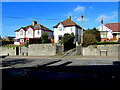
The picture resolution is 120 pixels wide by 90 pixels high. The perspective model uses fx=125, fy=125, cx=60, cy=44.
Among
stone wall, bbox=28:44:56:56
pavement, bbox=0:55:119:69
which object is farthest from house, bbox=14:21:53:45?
pavement, bbox=0:55:119:69

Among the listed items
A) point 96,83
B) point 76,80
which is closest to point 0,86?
point 76,80

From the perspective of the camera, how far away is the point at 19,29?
4194 centimetres

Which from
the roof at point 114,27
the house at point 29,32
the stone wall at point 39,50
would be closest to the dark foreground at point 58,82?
the stone wall at point 39,50

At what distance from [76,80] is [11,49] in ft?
77.9

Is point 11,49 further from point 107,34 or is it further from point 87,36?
point 107,34

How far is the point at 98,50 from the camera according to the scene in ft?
61.2

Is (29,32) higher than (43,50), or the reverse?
(29,32)

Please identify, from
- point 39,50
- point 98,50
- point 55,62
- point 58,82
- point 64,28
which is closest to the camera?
point 58,82

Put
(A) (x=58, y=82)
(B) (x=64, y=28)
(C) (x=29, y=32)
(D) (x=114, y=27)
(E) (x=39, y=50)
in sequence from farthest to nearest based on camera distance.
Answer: (C) (x=29, y=32) → (D) (x=114, y=27) → (B) (x=64, y=28) → (E) (x=39, y=50) → (A) (x=58, y=82)

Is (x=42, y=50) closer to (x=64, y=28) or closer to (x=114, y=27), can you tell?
(x=64, y=28)

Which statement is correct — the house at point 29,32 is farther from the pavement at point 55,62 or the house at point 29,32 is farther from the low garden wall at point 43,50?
the pavement at point 55,62

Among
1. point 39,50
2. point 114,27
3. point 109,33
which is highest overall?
point 114,27

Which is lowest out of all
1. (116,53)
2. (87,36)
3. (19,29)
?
(116,53)

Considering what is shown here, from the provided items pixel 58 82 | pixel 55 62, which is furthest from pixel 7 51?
pixel 58 82
